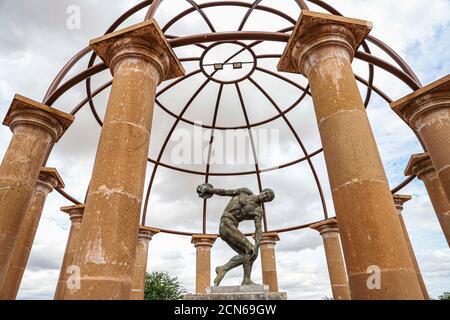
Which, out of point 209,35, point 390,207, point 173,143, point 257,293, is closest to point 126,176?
point 257,293

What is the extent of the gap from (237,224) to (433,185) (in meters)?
9.30

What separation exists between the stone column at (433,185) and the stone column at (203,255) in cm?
1305

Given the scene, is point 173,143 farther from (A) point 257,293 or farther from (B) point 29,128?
(A) point 257,293

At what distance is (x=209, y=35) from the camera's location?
8.41 metres

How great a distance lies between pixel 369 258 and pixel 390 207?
40.2 inches

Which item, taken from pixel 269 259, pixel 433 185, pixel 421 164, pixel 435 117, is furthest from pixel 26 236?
pixel 433 185

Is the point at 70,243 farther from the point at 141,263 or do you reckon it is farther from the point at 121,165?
the point at 121,165

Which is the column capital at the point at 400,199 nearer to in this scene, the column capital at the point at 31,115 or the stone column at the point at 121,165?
the stone column at the point at 121,165

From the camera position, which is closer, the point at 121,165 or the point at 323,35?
the point at 121,165

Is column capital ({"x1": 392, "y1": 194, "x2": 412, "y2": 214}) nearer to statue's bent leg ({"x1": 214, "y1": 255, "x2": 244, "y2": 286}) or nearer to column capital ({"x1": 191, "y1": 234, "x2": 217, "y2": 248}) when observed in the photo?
column capital ({"x1": 191, "y1": 234, "x2": 217, "y2": 248})

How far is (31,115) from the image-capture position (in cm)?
886

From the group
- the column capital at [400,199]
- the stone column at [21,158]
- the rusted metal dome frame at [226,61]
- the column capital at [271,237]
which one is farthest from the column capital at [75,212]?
the column capital at [400,199]

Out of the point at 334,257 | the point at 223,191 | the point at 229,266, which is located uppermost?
the point at 334,257

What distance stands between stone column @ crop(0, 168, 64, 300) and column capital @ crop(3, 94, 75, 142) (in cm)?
332
